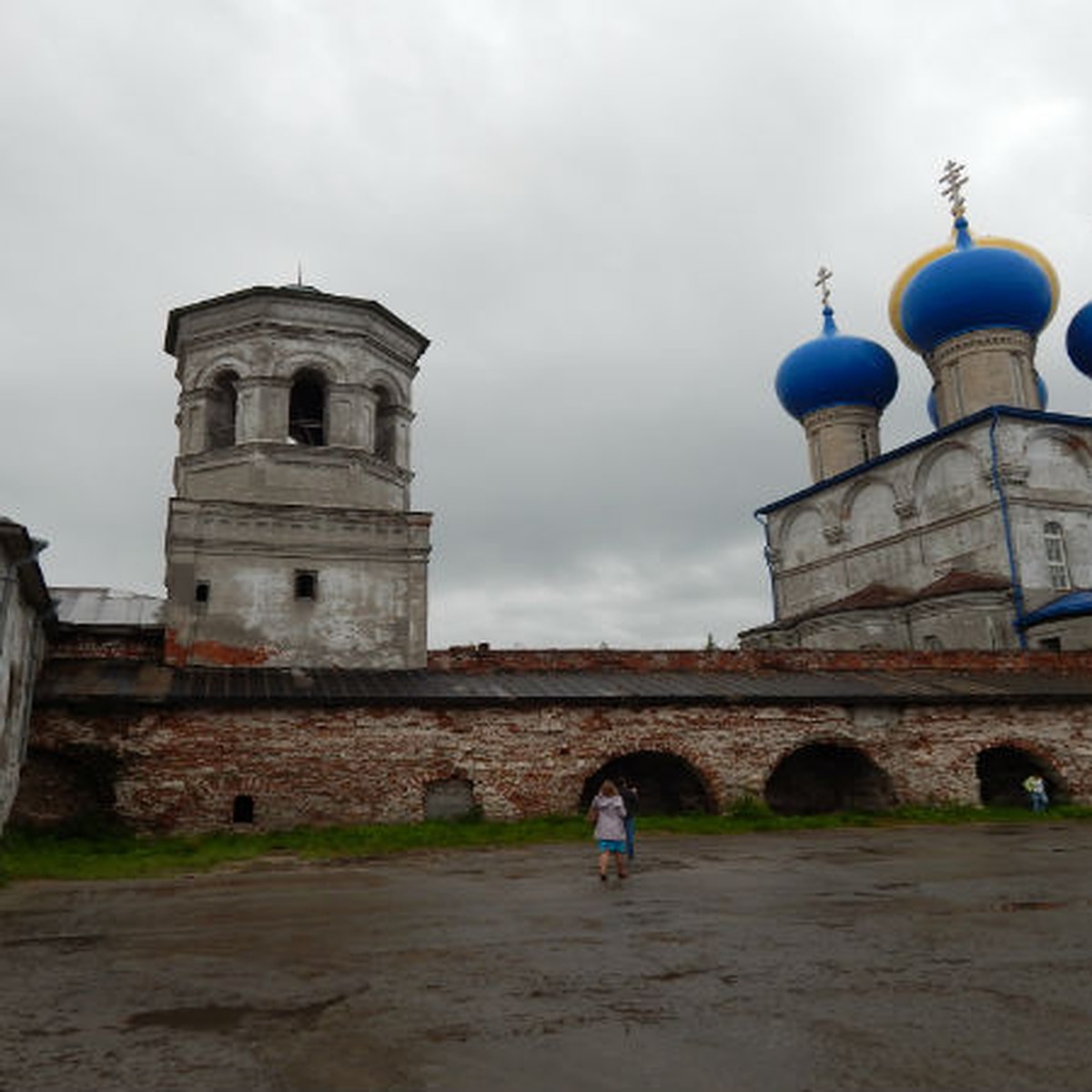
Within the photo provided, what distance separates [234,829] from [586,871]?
579cm

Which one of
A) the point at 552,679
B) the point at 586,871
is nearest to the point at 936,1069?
the point at 586,871

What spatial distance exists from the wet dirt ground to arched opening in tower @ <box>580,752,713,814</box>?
6436 millimetres

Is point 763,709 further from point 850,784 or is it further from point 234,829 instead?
point 234,829

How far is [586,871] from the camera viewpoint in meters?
9.99

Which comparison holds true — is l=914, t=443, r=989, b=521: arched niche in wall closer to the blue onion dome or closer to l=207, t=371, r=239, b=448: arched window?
the blue onion dome

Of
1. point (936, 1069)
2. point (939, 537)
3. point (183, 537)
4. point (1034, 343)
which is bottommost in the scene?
point (936, 1069)

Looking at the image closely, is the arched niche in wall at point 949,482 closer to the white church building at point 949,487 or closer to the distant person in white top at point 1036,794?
the white church building at point 949,487

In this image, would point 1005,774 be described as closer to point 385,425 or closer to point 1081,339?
point 385,425

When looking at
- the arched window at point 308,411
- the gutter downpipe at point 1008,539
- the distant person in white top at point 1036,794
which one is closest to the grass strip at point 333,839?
the distant person in white top at point 1036,794

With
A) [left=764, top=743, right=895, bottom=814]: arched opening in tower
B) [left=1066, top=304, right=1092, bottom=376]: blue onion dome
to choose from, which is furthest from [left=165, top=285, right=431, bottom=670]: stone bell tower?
[left=1066, top=304, right=1092, bottom=376]: blue onion dome

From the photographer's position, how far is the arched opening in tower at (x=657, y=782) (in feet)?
51.8

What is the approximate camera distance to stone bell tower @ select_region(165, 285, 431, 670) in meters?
15.7

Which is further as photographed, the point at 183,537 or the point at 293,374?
the point at 293,374

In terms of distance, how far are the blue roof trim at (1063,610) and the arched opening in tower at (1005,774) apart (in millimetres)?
5324
